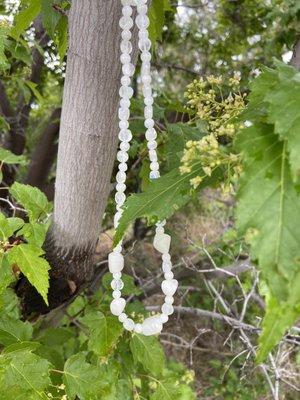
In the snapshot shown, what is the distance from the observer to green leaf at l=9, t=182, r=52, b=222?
91 centimetres

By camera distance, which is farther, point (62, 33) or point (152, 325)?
point (62, 33)

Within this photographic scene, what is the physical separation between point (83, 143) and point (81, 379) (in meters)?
0.48

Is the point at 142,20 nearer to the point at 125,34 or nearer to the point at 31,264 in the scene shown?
the point at 125,34

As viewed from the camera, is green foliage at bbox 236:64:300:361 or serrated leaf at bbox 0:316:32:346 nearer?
green foliage at bbox 236:64:300:361

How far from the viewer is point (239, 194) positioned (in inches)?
17.1

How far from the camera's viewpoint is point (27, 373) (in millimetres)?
797

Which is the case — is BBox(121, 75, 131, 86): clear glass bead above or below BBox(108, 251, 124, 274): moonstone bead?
above

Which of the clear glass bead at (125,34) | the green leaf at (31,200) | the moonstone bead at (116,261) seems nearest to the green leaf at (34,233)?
the green leaf at (31,200)

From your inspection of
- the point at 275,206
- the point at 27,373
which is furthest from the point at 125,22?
the point at 27,373

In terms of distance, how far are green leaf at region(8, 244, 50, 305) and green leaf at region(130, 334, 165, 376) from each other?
36 cm

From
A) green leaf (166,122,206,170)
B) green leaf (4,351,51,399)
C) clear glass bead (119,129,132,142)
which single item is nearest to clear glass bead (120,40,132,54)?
clear glass bead (119,129,132,142)

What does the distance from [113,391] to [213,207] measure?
257 cm

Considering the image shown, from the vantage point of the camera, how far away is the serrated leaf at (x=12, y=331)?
94cm

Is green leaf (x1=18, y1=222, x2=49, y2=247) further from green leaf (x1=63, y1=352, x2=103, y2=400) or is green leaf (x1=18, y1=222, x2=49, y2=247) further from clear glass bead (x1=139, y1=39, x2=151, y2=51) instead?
clear glass bead (x1=139, y1=39, x2=151, y2=51)
